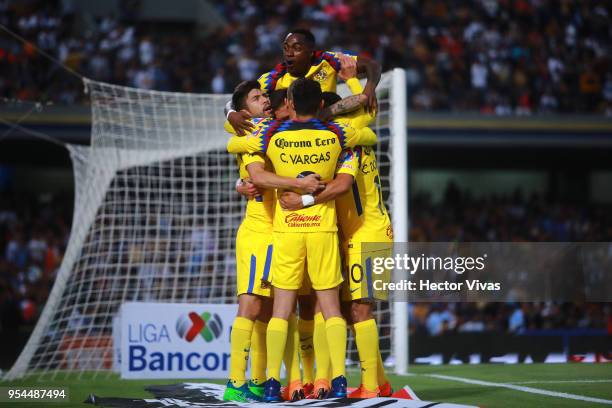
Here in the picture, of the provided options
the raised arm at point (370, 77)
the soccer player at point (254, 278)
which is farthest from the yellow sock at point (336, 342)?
the raised arm at point (370, 77)

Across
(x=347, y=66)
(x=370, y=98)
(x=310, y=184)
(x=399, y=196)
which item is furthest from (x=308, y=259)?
(x=399, y=196)

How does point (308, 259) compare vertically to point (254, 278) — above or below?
above

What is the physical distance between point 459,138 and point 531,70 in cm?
212

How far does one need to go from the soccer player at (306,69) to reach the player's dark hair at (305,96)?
1.68 ft

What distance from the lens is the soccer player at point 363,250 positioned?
6.48 meters

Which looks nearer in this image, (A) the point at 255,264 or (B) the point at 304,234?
(B) the point at 304,234

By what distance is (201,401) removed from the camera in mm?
6430

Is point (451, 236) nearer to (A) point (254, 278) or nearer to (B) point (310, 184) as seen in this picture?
(A) point (254, 278)

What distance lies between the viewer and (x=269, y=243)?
6605mm

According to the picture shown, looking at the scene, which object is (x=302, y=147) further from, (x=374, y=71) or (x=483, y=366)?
(x=483, y=366)

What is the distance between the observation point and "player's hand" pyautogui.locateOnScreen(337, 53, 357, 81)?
725 centimetres

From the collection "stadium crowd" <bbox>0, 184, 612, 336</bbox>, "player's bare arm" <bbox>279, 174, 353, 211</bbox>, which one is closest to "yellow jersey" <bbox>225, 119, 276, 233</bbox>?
"player's bare arm" <bbox>279, 174, 353, 211</bbox>

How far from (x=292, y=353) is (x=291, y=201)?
3.80ft

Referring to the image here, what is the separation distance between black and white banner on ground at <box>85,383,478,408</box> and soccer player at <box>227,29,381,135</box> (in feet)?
6.20
